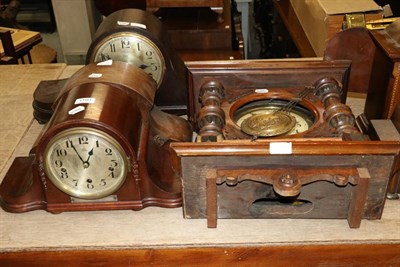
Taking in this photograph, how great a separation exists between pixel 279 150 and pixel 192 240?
295mm

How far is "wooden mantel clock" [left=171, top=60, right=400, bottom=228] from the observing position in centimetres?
107

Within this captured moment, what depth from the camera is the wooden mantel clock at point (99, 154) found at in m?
1.13

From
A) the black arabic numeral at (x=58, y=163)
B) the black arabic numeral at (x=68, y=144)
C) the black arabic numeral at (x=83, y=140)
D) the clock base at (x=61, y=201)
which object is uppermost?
the black arabic numeral at (x=83, y=140)

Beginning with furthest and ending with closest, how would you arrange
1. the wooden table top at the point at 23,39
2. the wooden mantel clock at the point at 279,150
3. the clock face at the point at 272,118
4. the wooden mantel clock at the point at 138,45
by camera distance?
1. the wooden table top at the point at 23,39
2. the wooden mantel clock at the point at 138,45
3. the clock face at the point at 272,118
4. the wooden mantel clock at the point at 279,150

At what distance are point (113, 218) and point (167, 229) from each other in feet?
0.47

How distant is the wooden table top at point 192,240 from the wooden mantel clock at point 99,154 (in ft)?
0.17

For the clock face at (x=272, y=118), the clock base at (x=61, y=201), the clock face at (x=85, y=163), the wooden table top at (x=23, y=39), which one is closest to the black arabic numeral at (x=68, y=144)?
the clock face at (x=85, y=163)

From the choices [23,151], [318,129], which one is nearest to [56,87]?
[23,151]

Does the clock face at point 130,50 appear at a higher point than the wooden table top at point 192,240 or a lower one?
higher

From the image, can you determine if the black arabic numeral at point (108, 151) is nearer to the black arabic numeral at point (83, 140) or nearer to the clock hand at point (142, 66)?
the black arabic numeral at point (83, 140)

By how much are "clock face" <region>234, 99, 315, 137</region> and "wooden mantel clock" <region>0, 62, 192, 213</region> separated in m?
0.23

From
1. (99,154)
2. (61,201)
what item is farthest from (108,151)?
(61,201)

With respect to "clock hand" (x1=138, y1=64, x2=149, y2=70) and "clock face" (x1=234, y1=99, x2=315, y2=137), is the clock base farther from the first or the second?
"clock hand" (x1=138, y1=64, x2=149, y2=70)

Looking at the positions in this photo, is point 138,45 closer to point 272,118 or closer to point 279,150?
point 272,118
